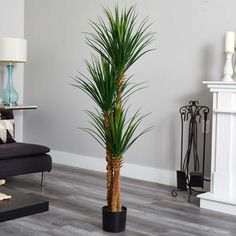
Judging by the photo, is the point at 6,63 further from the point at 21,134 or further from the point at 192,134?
the point at 192,134

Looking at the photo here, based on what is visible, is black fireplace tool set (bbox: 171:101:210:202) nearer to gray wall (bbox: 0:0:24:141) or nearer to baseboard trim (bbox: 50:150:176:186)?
baseboard trim (bbox: 50:150:176:186)

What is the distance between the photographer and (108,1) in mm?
5473

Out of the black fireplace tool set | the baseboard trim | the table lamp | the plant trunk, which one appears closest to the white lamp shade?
the table lamp

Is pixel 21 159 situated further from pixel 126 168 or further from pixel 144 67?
pixel 144 67

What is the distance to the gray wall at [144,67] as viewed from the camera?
4.69 metres

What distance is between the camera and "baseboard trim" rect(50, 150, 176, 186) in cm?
503

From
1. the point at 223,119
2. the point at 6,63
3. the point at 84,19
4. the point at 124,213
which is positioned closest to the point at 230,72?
the point at 223,119

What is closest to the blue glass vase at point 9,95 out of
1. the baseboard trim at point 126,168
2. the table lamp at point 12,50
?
the table lamp at point 12,50

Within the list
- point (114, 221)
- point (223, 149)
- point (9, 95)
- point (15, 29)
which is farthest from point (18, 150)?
point (15, 29)

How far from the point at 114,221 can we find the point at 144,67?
2.24m

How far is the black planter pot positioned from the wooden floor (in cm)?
5

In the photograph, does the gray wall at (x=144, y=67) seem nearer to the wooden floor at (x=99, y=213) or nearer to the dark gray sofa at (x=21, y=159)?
the wooden floor at (x=99, y=213)

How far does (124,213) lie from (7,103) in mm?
2981

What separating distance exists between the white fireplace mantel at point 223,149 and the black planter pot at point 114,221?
37.7 inches
